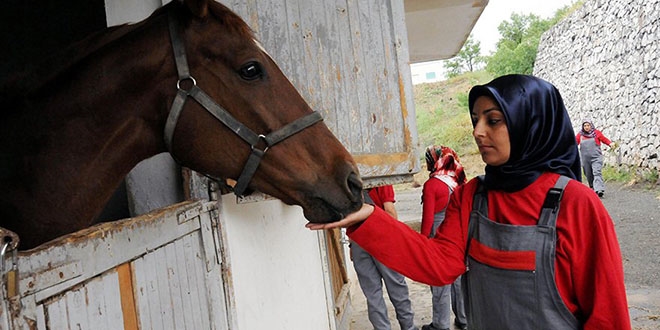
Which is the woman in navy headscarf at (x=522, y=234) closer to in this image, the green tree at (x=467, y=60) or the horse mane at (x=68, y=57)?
the horse mane at (x=68, y=57)

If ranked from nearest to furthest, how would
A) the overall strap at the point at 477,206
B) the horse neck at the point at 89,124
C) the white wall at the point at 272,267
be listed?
1. the horse neck at the point at 89,124
2. the overall strap at the point at 477,206
3. the white wall at the point at 272,267

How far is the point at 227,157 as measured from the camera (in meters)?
1.58

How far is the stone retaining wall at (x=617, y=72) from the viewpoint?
424 inches

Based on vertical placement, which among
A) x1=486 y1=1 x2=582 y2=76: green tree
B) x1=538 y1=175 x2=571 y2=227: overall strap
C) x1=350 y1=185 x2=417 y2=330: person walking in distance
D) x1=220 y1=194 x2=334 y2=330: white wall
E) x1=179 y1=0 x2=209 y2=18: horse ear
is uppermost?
x1=486 y1=1 x2=582 y2=76: green tree

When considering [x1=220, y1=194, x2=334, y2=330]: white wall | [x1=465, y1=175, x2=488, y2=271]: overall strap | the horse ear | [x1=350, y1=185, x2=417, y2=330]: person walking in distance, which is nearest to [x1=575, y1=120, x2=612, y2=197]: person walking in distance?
[x1=350, y1=185, x2=417, y2=330]: person walking in distance

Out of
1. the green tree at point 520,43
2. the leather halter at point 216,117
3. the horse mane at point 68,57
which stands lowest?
the leather halter at point 216,117

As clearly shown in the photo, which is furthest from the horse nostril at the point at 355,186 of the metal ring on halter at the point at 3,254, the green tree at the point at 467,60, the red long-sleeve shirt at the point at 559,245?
the green tree at the point at 467,60

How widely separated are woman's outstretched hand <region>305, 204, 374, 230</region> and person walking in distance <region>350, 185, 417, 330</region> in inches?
107

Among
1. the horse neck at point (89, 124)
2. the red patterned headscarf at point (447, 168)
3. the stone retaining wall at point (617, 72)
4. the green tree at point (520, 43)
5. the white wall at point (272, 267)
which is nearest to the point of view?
the horse neck at point (89, 124)

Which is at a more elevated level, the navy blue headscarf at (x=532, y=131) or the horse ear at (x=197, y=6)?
the horse ear at (x=197, y=6)

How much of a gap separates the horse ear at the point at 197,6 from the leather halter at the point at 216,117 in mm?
63

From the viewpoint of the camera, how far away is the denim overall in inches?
58.4

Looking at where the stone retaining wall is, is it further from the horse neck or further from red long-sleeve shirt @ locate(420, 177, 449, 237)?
the horse neck

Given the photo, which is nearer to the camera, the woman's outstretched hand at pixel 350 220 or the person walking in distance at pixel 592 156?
the woman's outstretched hand at pixel 350 220
